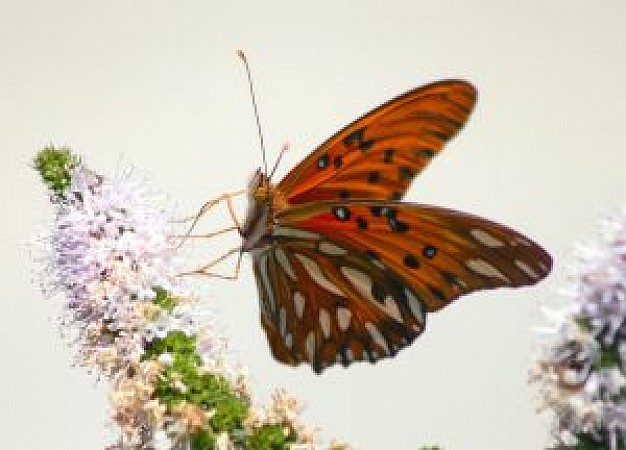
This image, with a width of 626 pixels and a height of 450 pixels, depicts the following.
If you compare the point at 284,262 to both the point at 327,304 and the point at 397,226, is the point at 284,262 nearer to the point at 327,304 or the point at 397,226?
the point at 327,304

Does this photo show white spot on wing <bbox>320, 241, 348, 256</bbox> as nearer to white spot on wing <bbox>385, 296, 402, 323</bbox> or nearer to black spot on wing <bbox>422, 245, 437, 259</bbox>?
white spot on wing <bbox>385, 296, 402, 323</bbox>

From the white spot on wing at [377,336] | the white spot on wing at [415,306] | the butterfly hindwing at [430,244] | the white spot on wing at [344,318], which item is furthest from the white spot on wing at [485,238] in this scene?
the white spot on wing at [344,318]

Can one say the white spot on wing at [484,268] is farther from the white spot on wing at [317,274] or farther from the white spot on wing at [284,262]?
the white spot on wing at [284,262]

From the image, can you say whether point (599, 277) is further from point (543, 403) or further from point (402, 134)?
point (402, 134)

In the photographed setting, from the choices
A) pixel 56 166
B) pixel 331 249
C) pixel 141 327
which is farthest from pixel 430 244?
pixel 56 166

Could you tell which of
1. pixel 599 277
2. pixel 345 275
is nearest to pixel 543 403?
pixel 599 277
